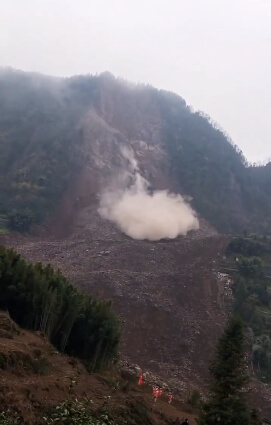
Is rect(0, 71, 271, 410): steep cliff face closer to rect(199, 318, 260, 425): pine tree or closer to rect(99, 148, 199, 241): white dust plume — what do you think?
rect(99, 148, 199, 241): white dust plume

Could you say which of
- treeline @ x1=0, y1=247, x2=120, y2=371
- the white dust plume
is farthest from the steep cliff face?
treeline @ x1=0, y1=247, x2=120, y2=371

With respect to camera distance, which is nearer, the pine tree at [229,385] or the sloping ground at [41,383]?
the sloping ground at [41,383]

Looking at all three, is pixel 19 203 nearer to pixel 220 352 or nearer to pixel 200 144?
pixel 200 144

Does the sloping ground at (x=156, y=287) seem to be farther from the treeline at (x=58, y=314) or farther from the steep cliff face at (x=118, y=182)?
the treeline at (x=58, y=314)

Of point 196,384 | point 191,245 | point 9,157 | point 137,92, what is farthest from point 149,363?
point 137,92

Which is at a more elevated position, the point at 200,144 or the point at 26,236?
the point at 200,144

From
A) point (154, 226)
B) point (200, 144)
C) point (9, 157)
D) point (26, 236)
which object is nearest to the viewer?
point (26, 236)

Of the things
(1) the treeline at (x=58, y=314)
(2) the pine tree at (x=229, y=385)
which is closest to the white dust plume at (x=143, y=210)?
(1) the treeline at (x=58, y=314)
